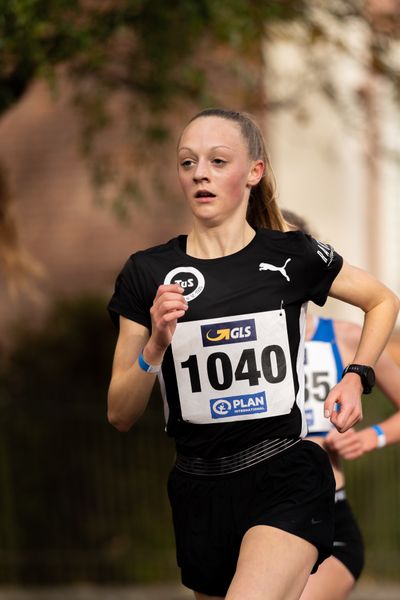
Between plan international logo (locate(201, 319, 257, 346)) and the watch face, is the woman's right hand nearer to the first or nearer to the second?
plan international logo (locate(201, 319, 257, 346))

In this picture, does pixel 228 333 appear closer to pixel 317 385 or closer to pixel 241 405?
pixel 241 405

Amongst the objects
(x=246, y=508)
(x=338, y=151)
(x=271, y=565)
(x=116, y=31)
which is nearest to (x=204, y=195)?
(x=246, y=508)

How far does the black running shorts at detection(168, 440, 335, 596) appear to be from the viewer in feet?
11.6

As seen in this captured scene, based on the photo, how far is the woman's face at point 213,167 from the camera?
3639 mm

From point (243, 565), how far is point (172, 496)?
0.49 m

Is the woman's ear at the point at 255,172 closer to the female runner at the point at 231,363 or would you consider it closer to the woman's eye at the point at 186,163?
the female runner at the point at 231,363

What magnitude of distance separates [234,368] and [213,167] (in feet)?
2.16

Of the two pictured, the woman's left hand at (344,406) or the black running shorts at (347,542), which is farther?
the black running shorts at (347,542)

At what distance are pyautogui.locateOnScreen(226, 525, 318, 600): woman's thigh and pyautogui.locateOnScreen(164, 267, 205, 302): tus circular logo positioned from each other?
770 millimetres

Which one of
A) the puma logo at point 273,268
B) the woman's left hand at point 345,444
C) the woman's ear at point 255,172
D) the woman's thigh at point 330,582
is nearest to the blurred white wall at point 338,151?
the woman's left hand at point 345,444

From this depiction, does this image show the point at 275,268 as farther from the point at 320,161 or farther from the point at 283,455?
the point at 320,161

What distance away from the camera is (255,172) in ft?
12.5

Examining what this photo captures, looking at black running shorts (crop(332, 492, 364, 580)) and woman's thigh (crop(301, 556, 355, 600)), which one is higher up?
black running shorts (crop(332, 492, 364, 580))

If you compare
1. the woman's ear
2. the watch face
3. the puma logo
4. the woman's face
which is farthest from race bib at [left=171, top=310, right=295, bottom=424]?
the woman's ear
